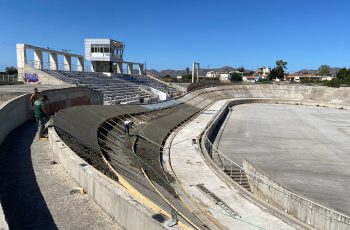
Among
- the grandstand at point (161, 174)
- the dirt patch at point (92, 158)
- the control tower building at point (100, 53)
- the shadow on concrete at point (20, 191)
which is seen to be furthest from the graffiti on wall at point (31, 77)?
the shadow on concrete at point (20, 191)

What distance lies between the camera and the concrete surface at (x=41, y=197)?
694 cm

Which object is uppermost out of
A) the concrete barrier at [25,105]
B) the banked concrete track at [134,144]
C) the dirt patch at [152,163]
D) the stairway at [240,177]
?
the concrete barrier at [25,105]

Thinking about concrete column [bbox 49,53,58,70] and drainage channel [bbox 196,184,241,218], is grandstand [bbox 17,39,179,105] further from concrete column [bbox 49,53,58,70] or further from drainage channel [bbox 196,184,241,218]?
drainage channel [bbox 196,184,241,218]

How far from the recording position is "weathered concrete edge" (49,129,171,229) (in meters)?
6.14

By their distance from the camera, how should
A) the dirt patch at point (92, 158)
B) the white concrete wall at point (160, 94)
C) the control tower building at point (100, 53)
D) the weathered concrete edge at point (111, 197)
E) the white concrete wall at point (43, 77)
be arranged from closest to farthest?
the weathered concrete edge at point (111, 197)
the dirt patch at point (92, 158)
the white concrete wall at point (43, 77)
the white concrete wall at point (160, 94)
the control tower building at point (100, 53)

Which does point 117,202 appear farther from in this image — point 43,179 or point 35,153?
point 35,153

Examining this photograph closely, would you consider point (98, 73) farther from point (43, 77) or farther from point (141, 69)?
point (141, 69)

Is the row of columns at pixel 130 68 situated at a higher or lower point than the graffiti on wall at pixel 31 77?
higher

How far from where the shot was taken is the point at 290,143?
33.8 meters

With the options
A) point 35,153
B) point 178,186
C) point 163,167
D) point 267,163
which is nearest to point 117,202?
point 35,153

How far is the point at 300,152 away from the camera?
2958 centimetres

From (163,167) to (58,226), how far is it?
14248 millimetres

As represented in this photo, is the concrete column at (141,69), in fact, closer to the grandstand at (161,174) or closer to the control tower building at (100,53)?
the control tower building at (100,53)

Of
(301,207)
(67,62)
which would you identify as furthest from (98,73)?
(301,207)
